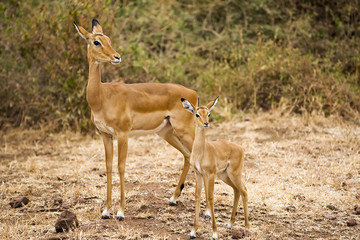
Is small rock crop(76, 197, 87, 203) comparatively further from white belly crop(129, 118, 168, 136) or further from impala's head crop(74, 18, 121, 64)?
impala's head crop(74, 18, 121, 64)

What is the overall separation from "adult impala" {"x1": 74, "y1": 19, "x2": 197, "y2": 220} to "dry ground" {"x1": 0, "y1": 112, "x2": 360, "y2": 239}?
18.6 inches

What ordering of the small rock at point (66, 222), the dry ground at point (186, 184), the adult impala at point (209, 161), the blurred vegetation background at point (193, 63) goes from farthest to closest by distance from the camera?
the blurred vegetation background at point (193, 63)
the dry ground at point (186, 184)
the small rock at point (66, 222)
the adult impala at point (209, 161)

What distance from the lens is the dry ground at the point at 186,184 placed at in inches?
200

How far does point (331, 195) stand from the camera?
6012mm

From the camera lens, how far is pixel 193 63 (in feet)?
39.3

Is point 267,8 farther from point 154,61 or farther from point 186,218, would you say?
point 186,218

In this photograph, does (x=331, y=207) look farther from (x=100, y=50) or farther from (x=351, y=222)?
(x=100, y=50)

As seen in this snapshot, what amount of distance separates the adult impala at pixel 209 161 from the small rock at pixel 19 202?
228 centimetres

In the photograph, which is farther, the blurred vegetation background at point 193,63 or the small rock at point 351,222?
the blurred vegetation background at point 193,63

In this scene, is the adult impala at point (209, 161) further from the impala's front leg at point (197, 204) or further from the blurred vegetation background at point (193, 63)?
the blurred vegetation background at point (193, 63)

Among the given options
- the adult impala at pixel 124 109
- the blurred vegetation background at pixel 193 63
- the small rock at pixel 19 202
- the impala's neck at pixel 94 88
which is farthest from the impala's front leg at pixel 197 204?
the blurred vegetation background at pixel 193 63

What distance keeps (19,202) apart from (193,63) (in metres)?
6.89

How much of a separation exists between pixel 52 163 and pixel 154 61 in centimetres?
412

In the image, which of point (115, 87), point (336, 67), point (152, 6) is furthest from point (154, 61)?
point (115, 87)
